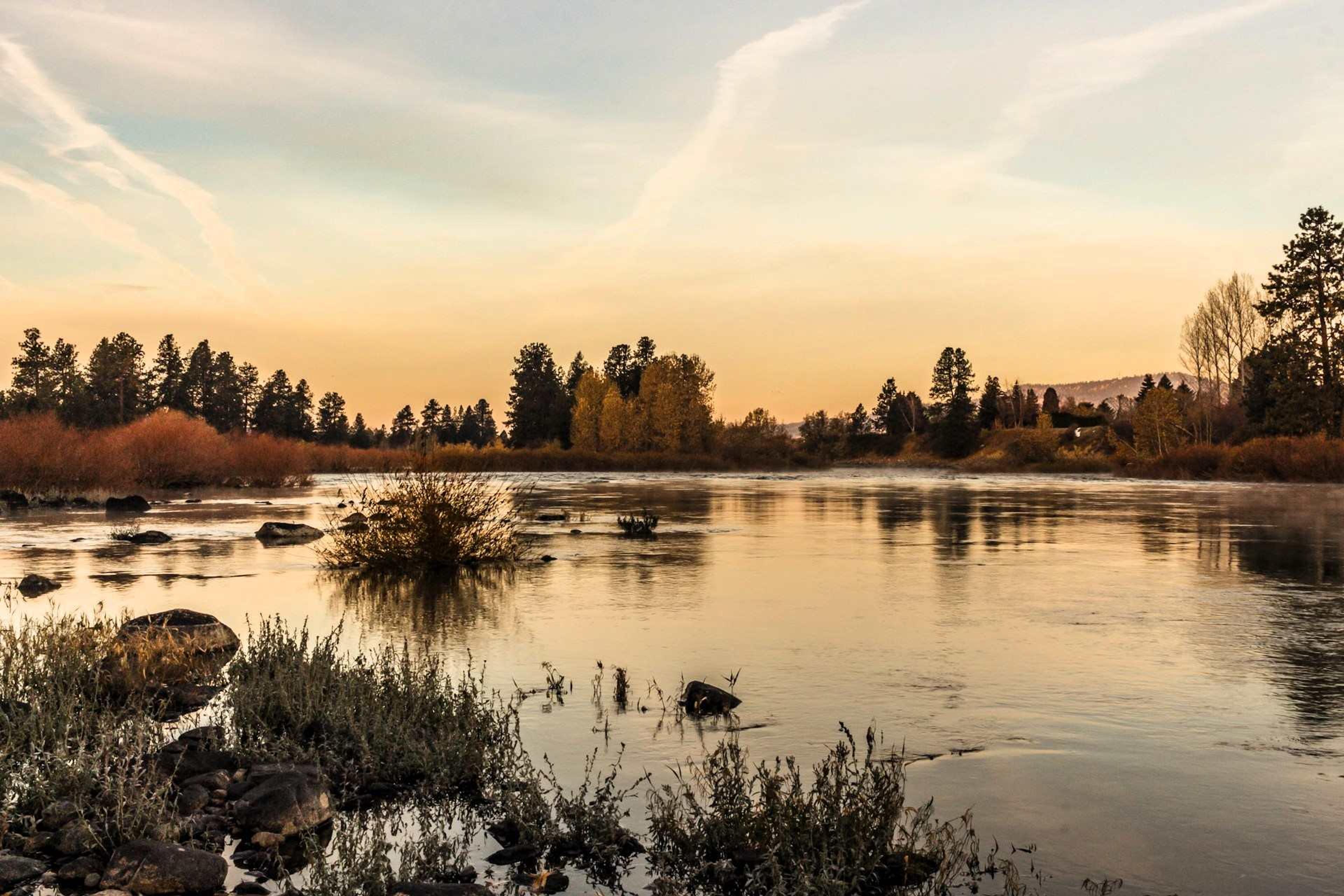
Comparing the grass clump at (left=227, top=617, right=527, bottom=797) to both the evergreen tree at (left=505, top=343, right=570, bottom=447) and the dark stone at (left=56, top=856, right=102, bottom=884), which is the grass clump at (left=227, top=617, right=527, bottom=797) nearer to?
the dark stone at (left=56, top=856, right=102, bottom=884)

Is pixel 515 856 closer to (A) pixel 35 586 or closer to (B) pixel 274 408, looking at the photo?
(A) pixel 35 586

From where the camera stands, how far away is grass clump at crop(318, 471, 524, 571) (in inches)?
793

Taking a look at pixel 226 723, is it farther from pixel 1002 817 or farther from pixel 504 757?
pixel 1002 817

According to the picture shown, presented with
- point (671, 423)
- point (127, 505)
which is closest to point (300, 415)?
point (671, 423)

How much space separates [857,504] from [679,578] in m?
26.8

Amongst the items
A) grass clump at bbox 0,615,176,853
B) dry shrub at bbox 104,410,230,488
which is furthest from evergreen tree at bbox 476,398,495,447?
grass clump at bbox 0,615,176,853

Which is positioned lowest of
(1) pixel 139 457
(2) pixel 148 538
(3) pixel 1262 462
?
(2) pixel 148 538

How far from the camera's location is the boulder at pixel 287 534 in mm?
26031

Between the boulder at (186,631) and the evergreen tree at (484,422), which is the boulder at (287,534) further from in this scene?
the evergreen tree at (484,422)

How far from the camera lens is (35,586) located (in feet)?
55.5

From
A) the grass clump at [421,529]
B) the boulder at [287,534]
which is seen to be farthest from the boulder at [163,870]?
the boulder at [287,534]

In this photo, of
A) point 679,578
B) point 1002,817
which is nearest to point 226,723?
point 1002,817

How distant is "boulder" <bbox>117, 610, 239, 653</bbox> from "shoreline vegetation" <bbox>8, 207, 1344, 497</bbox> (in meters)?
7.87

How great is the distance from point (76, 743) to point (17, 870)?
229 centimetres
